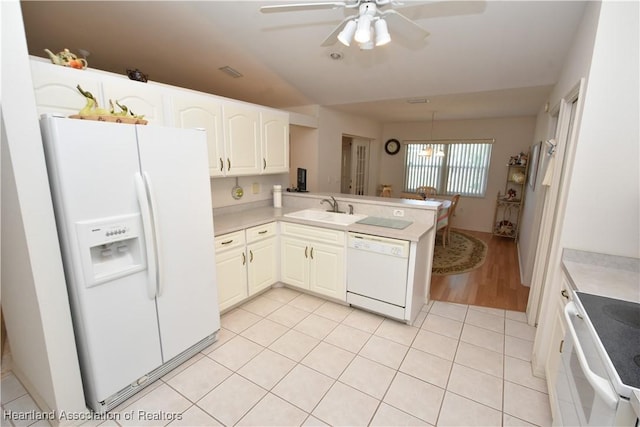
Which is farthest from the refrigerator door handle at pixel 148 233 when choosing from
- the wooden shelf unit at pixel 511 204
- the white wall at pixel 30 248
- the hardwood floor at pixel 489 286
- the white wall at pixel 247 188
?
the wooden shelf unit at pixel 511 204

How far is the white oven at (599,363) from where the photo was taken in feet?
2.84

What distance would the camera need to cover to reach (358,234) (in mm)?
2617

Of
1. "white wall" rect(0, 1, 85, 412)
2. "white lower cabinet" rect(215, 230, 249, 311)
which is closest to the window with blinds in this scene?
"white lower cabinet" rect(215, 230, 249, 311)

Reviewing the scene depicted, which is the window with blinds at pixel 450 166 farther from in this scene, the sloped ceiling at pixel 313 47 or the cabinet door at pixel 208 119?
the cabinet door at pixel 208 119

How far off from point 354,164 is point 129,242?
5.04 metres

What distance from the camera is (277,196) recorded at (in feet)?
12.0

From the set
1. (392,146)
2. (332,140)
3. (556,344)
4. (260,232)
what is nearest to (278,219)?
(260,232)

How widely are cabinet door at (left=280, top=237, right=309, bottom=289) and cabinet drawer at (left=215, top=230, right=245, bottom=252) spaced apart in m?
0.55

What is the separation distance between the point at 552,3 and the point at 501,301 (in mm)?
2657

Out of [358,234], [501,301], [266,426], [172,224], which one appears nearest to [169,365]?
[266,426]

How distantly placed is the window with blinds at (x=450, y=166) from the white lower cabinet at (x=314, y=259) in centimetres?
374

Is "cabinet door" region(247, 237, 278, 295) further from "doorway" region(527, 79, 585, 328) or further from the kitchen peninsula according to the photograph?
"doorway" region(527, 79, 585, 328)

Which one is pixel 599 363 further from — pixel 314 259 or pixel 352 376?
pixel 314 259

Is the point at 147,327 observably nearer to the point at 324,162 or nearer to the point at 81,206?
the point at 81,206
